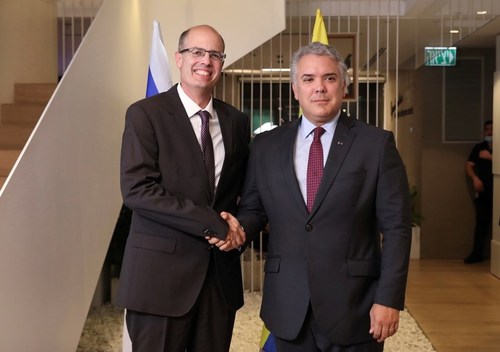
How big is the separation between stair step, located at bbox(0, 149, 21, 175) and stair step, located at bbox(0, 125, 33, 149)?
510 millimetres

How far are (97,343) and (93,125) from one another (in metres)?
1.76

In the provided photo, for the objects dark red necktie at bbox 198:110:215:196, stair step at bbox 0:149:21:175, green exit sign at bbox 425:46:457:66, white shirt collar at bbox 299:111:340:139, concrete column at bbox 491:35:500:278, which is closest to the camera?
white shirt collar at bbox 299:111:340:139

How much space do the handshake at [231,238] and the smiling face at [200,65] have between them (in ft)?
1.37

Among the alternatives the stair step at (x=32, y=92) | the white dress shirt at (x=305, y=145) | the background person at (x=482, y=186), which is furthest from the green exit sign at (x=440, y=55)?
the white dress shirt at (x=305, y=145)

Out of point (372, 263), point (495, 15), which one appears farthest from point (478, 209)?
point (372, 263)

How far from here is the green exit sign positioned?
647 centimetres

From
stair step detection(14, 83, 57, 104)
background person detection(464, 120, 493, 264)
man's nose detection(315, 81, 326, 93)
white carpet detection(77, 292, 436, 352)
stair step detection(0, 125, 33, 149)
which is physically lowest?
white carpet detection(77, 292, 436, 352)

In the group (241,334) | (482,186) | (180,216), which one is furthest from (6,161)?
(482,186)

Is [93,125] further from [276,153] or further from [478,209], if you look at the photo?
[478,209]

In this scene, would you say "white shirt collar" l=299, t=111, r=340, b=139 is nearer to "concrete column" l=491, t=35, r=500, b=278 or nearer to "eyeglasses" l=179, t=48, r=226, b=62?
"eyeglasses" l=179, t=48, r=226, b=62

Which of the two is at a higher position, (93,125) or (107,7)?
(107,7)

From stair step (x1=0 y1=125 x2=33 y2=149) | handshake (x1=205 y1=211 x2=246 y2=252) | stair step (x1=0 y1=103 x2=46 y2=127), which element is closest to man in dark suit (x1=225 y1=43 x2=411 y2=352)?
handshake (x1=205 y1=211 x2=246 y2=252)

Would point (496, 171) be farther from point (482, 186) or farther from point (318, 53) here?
point (318, 53)

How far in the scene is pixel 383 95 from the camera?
807 cm
